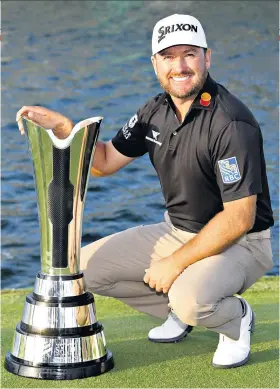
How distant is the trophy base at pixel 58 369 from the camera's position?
3371 millimetres

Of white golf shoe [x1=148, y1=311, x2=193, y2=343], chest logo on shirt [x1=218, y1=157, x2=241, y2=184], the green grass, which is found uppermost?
chest logo on shirt [x1=218, y1=157, x2=241, y2=184]

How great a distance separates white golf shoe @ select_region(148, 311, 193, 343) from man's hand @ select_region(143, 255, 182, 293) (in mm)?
280

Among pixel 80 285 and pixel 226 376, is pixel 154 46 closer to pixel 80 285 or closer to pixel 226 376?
pixel 80 285

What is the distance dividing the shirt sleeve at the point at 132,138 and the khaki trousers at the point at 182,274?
0.32m

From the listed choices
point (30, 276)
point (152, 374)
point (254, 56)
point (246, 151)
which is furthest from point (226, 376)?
point (254, 56)

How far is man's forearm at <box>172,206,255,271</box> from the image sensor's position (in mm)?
3520

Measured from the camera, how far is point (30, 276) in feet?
22.9

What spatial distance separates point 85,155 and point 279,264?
4.00 metres

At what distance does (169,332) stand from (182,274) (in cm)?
40

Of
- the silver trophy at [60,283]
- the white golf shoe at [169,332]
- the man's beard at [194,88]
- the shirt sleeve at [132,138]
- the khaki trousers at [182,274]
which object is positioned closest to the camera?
the silver trophy at [60,283]

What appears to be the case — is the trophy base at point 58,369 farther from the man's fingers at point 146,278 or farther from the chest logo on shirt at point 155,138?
the chest logo on shirt at point 155,138

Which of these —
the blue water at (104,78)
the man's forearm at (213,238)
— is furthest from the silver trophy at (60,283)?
the blue water at (104,78)

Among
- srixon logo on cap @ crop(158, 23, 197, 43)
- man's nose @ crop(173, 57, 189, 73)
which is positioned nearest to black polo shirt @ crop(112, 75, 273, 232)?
man's nose @ crop(173, 57, 189, 73)

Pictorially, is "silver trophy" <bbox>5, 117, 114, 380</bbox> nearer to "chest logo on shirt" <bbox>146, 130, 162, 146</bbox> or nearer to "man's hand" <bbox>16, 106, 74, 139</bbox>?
"man's hand" <bbox>16, 106, 74, 139</bbox>
